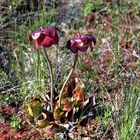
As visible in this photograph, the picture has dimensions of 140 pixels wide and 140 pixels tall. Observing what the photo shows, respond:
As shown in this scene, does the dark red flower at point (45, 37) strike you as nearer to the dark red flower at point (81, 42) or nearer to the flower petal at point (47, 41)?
the flower petal at point (47, 41)

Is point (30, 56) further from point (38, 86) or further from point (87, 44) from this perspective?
point (87, 44)

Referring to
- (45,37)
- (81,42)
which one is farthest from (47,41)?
(81,42)

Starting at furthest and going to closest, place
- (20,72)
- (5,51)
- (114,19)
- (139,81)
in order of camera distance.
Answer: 1. (114,19)
2. (5,51)
3. (20,72)
4. (139,81)

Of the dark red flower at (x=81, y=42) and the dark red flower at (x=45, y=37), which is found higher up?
the dark red flower at (x=45, y=37)

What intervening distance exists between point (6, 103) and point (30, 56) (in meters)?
0.51

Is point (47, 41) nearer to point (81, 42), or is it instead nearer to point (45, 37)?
point (45, 37)

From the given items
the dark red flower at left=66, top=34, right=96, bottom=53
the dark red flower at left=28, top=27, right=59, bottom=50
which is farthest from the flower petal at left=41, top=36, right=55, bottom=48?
the dark red flower at left=66, top=34, right=96, bottom=53

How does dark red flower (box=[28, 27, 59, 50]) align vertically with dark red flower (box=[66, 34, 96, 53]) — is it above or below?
above

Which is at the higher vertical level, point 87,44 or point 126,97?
point 87,44

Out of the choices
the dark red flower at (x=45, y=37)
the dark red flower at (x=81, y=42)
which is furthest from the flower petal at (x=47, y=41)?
the dark red flower at (x=81, y=42)

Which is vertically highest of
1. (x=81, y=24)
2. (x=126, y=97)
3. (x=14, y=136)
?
(x=81, y=24)

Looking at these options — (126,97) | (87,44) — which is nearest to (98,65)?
(126,97)

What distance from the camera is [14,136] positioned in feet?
8.77

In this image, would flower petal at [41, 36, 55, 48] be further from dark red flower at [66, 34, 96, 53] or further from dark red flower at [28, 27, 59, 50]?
dark red flower at [66, 34, 96, 53]
